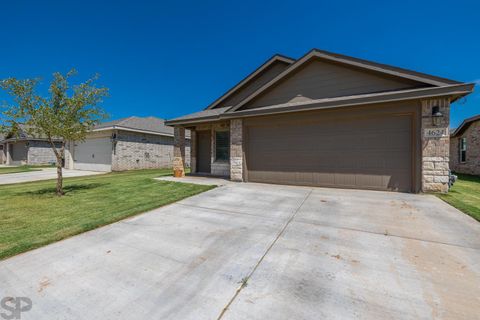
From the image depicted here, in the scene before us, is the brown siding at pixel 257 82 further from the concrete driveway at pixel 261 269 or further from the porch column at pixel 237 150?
the concrete driveway at pixel 261 269

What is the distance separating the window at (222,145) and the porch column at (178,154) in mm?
1887

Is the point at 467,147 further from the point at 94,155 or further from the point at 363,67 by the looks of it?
the point at 94,155

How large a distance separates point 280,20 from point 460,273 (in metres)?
13.1

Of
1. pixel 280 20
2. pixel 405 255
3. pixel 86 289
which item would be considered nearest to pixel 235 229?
pixel 86 289

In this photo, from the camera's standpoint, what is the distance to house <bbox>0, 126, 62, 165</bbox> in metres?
22.2

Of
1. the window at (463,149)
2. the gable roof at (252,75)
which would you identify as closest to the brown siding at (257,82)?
the gable roof at (252,75)

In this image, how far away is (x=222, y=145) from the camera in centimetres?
1094

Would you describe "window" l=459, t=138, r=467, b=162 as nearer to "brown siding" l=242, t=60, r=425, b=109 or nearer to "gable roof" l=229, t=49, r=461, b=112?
"brown siding" l=242, t=60, r=425, b=109

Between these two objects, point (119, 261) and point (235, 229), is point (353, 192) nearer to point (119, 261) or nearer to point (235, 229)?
point (235, 229)

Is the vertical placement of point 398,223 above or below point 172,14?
below

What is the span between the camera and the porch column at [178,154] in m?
10.7

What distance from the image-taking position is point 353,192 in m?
6.66

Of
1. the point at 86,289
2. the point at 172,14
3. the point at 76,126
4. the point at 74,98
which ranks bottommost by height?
the point at 86,289

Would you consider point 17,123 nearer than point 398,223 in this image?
No
